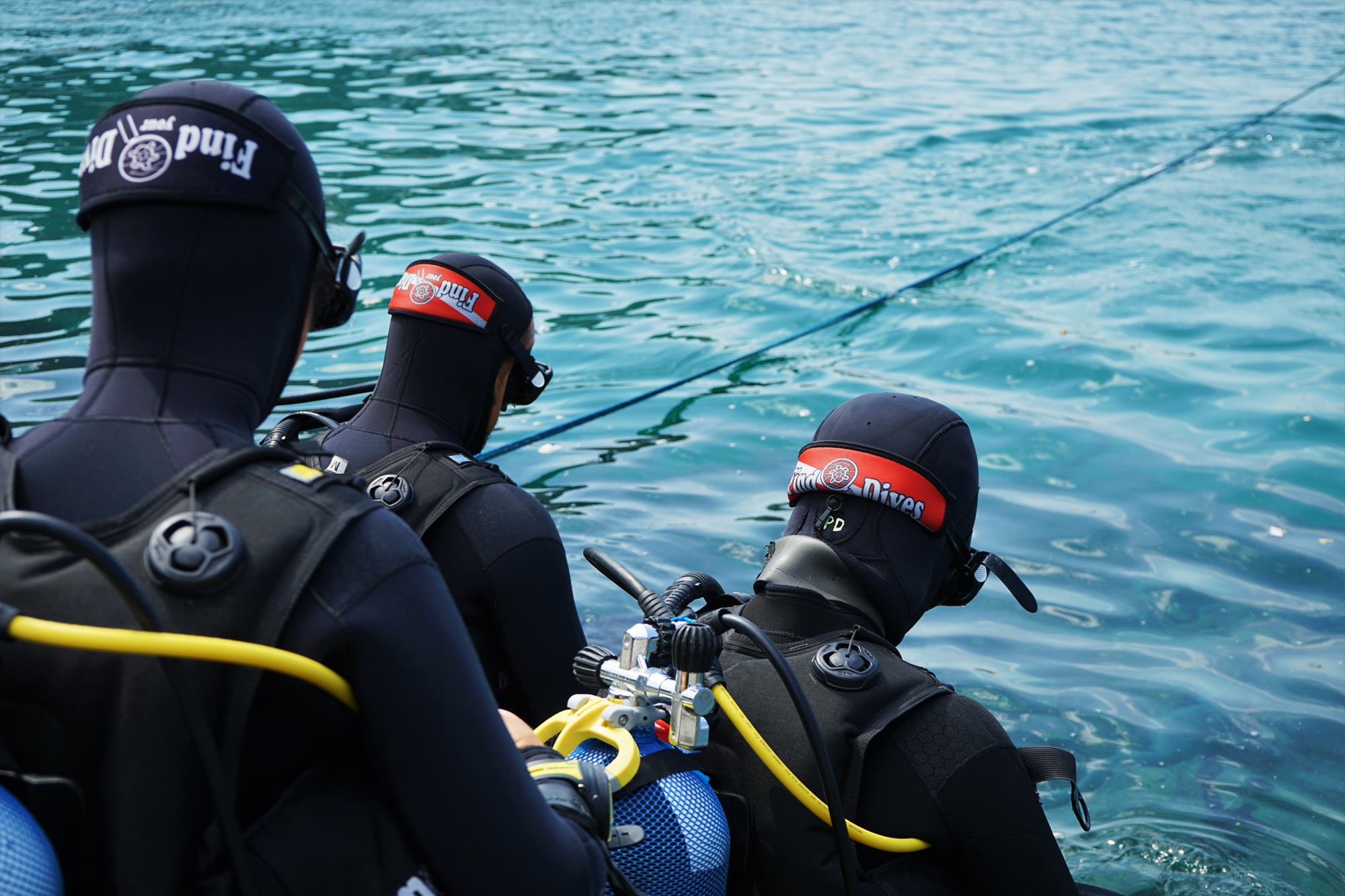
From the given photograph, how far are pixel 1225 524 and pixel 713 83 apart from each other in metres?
13.2

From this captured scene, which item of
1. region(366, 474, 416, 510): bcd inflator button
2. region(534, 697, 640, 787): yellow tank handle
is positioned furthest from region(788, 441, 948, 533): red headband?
region(366, 474, 416, 510): bcd inflator button

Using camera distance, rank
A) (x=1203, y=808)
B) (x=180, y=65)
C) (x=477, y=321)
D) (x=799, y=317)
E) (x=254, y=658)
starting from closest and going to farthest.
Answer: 1. (x=254, y=658)
2. (x=477, y=321)
3. (x=1203, y=808)
4. (x=799, y=317)
5. (x=180, y=65)

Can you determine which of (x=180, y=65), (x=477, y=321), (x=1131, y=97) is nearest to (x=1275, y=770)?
(x=477, y=321)

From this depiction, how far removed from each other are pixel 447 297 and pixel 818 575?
1.41 meters

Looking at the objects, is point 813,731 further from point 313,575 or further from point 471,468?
point 471,468

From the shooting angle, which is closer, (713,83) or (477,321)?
(477,321)

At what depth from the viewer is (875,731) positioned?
7.49ft

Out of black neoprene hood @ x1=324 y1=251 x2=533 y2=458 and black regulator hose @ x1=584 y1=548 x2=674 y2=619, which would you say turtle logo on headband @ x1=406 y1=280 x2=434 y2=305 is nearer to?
black neoprene hood @ x1=324 y1=251 x2=533 y2=458

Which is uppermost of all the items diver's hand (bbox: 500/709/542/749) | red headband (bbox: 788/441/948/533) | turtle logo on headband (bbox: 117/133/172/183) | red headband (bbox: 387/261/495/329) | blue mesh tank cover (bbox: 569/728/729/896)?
turtle logo on headband (bbox: 117/133/172/183)

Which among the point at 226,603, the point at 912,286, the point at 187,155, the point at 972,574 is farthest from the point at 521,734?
the point at 912,286

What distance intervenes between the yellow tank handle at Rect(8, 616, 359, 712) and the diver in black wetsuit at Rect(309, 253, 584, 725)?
4.54 feet

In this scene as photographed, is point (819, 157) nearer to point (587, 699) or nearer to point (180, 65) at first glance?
point (180, 65)

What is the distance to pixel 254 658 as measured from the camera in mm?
1366

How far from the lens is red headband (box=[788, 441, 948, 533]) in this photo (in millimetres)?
2676
